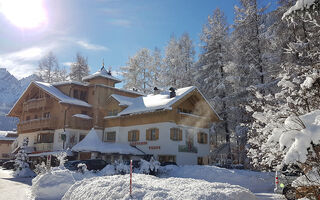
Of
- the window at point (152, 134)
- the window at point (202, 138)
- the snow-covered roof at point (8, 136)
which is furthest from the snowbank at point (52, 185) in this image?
the snow-covered roof at point (8, 136)

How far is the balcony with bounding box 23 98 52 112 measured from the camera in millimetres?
36141

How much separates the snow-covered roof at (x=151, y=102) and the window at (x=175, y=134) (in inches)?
111

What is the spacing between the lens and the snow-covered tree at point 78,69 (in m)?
55.7

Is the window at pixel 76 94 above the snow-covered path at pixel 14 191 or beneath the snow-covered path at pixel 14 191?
above

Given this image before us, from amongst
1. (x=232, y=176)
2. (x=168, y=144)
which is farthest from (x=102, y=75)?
(x=232, y=176)

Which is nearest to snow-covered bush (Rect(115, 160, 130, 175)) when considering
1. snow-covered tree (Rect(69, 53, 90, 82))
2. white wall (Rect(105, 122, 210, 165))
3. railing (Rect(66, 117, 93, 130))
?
white wall (Rect(105, 122, 210, 165))

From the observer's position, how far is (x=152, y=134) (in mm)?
29500

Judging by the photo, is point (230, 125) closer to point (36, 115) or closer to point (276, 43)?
point (276, 43)

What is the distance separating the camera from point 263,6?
2853 cm

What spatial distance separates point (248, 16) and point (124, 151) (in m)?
18.6

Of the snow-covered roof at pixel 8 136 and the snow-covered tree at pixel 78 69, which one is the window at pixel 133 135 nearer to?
the snow-covered tree at pixel 78 69

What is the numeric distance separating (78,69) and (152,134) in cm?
3220

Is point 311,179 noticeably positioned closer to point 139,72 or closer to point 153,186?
point 153,186

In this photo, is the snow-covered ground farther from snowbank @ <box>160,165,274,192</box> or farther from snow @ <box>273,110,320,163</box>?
snow @ <box>273,110,320,163</box>
